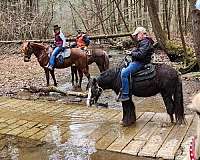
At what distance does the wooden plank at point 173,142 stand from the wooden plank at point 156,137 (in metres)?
0.08

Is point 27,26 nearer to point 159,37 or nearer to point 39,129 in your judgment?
point 159,37

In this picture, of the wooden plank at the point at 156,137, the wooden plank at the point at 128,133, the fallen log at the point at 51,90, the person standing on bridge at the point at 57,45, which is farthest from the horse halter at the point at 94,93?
the person standing on bridge at the point at 57,45

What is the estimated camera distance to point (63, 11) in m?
28.5

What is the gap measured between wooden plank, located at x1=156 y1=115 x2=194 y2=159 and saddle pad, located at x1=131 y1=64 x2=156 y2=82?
1016 mm

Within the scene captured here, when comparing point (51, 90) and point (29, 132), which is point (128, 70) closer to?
point (29, 132)

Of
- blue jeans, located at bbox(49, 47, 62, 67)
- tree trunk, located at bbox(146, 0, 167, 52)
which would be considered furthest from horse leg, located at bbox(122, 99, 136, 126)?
tree trunk, located at bbox(146, 0, 167, 52)

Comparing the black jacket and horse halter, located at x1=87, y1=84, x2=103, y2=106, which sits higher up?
the black jacket

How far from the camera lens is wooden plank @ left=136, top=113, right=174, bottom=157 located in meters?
5.93

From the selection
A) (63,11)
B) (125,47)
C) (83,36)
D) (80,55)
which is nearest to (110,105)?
(80,55)

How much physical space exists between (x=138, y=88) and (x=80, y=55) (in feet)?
18.8

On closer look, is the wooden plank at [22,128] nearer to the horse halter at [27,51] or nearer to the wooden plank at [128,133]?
the wooden plank at [128,133]

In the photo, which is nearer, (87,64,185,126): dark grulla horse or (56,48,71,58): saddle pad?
(87,64,185,126): dark grulla horse

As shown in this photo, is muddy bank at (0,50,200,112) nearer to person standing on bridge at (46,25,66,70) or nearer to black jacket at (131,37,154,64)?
person standing on bridge at (46,25,66,70)

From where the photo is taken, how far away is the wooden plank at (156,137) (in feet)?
19.4
